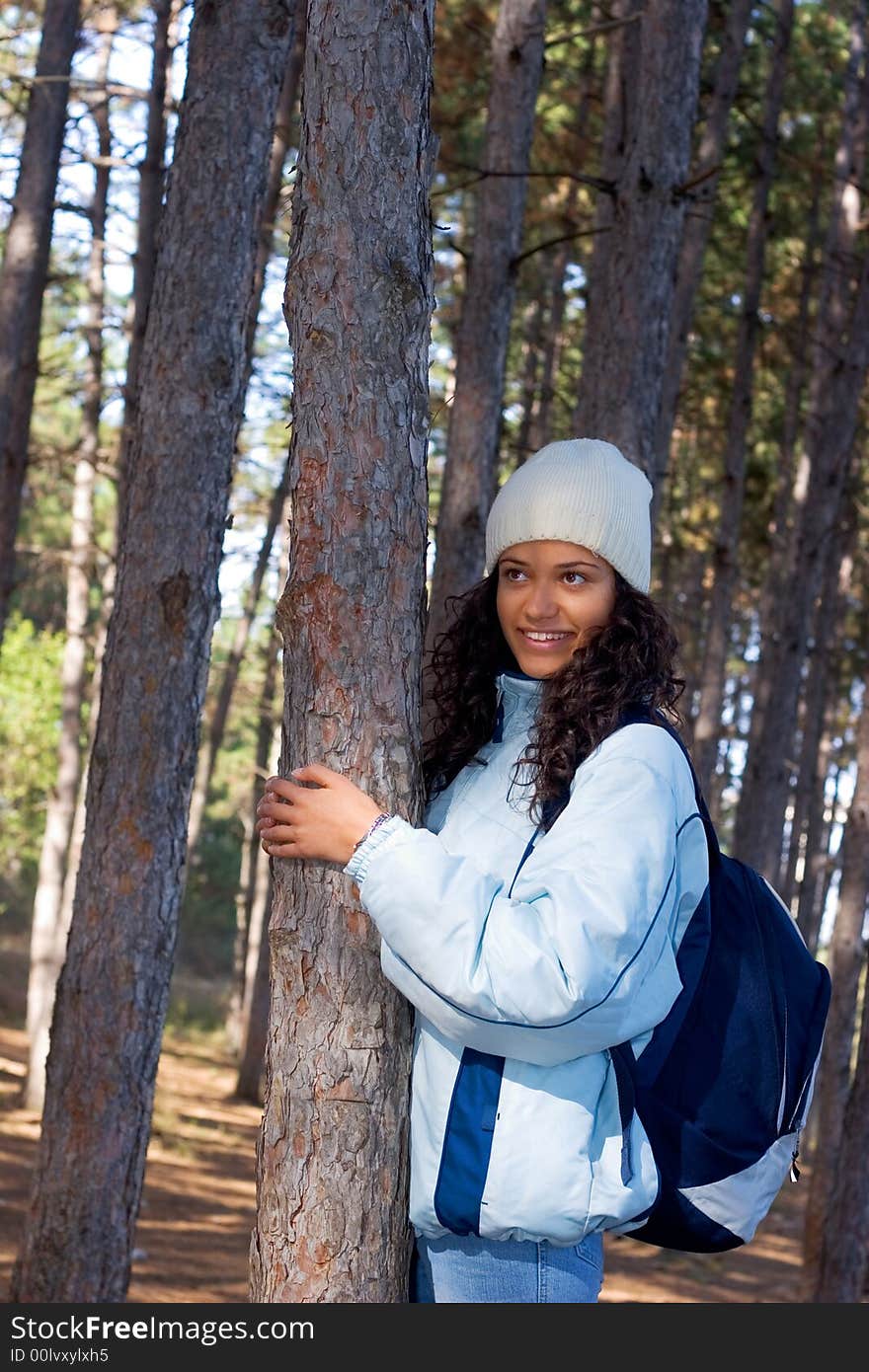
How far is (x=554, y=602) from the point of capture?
2488mm

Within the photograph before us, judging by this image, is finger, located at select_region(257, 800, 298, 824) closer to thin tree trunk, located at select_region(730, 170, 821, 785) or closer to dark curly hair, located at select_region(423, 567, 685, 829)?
dark curly hair, located at select_region(423, 567, 685, 829)

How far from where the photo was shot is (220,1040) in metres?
26.2

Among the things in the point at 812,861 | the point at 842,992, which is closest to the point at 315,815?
the point at 842,992

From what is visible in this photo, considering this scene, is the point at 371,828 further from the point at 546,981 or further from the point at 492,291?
the point at 492,291

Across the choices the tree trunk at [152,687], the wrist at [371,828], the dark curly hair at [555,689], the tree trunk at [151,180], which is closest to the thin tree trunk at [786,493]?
the tree trunk at [151,180]

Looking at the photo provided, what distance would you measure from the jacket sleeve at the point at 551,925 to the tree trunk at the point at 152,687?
2.97m

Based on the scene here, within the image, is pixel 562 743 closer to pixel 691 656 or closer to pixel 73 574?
pixel 73 574

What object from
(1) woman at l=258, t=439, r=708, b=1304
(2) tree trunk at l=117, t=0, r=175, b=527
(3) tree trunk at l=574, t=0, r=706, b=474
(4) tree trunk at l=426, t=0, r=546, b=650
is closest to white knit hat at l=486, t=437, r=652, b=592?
(1) woman at l=258, t=439, r=708, b=1304

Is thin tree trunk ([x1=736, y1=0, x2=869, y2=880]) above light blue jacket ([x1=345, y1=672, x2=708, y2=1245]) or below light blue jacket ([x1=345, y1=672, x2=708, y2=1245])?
above

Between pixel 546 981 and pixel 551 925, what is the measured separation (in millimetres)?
78

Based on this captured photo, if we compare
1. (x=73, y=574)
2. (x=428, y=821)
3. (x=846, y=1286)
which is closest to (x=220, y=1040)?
(x=73, y=574)

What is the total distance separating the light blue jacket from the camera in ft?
6.72

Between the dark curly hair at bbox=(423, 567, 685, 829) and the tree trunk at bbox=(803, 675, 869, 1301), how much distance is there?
5001mm

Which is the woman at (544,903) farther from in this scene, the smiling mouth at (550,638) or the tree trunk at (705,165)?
the tree trunk at (705,165)
